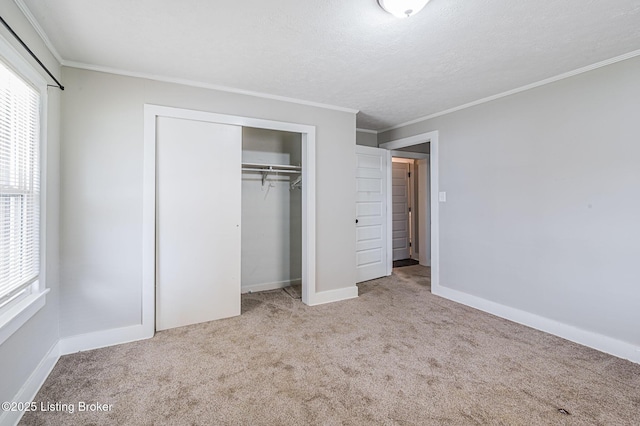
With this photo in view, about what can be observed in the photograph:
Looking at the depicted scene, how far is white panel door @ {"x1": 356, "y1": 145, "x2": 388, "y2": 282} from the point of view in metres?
4.44

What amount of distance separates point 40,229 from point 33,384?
1009 mm

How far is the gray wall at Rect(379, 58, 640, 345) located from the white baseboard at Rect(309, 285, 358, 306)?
49.6 inches

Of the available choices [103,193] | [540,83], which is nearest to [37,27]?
[103,193]

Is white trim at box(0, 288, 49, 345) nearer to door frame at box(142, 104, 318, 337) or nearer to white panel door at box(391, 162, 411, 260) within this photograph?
door frame at box(142, 104, 318, 337)

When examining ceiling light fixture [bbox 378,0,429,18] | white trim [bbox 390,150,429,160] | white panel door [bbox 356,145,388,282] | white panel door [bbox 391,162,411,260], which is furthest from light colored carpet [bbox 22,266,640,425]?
white panel door [bbox 391,162,411,260]

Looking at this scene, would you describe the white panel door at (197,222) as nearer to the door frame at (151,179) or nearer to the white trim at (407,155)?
the door frame at (151,179)

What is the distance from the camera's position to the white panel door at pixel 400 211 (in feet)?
20.5

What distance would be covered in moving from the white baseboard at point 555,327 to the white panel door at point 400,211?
8.23ft

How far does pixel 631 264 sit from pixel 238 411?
10.2 feet

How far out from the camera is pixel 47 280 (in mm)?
2172

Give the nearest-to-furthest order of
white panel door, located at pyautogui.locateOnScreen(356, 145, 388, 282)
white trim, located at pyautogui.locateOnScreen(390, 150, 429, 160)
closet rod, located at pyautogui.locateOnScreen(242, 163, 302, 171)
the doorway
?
closet rod, located at pyautogui.locateOnScreen(242, 163, 302, 171)
the doorway
white panel door, located at pyautogui.locateOnScreen(356, 145, 388, 282)
white trim, located at pyautogui.locateOnScreen(390, 150, 429, 160)

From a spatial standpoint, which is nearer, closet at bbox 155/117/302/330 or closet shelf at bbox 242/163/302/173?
closet at bbox 155/117/302/330

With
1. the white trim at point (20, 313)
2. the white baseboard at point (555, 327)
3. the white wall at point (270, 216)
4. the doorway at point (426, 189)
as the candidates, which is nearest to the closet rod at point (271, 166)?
the white wall at point (270, 216)

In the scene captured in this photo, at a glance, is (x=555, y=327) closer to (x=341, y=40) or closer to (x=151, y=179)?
(x=341, y=40)
